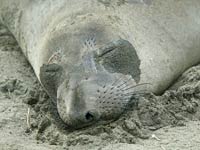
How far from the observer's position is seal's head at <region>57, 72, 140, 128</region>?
3.40 m

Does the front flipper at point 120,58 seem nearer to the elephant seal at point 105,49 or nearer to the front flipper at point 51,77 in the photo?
the elephant seal at point 105,49

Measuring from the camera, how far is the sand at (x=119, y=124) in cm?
341

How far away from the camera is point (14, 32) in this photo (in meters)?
4.88

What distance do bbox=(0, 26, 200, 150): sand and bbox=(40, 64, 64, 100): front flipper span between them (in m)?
0.10

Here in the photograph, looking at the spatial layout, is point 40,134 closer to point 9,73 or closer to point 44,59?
point 44,59

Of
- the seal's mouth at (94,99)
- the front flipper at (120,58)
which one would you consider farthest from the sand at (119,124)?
the front flipper at (120,58)

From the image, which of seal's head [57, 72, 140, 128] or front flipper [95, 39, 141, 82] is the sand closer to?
seal's head [57, 72, 140, 128]

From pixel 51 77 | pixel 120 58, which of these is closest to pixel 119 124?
pixel 120 58

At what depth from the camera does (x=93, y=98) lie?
3.45 m

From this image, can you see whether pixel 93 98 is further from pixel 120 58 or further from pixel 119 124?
pixel 120 58

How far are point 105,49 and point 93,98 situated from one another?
38 centimetres

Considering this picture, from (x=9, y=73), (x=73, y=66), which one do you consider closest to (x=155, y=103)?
(x=73, y=66)

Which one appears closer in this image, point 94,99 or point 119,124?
point 94,99

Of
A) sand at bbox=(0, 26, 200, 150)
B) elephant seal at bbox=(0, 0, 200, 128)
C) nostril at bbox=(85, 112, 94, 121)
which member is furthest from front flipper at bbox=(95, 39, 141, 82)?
nostril at bbox=(85, 112, 94, 121)
